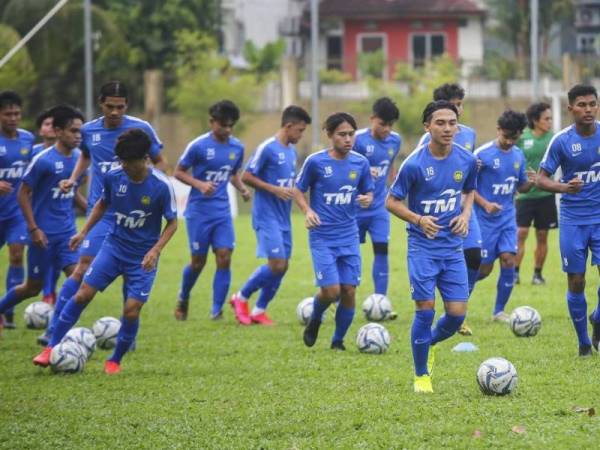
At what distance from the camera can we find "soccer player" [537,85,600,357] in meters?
11.3

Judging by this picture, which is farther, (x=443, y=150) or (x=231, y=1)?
(x=231, y=1)

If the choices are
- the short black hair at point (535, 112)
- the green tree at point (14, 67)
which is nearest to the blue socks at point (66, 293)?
the short black hair at point (535, 112)

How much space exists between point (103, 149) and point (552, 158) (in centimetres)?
435

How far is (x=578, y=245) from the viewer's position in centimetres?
1130

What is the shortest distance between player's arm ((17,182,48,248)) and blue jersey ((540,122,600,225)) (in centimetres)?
510

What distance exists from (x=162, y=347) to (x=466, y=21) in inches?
1866

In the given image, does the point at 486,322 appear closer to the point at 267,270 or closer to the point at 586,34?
the point at 267,270

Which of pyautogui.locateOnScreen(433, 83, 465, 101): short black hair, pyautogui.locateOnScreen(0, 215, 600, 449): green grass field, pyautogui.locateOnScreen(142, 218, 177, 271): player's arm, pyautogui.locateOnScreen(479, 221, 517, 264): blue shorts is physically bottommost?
pyautogui.locateOnScreen(0, 215, 600, 449): green grass field

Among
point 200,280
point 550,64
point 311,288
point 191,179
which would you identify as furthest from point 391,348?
point 550,64

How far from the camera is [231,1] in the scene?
6253cm

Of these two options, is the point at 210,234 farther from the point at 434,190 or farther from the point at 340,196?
the point at 434,190

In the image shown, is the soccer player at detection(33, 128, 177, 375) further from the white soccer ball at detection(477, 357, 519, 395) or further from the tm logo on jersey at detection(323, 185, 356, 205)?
the white soccer ball at detection(477, 357, 519, 395)

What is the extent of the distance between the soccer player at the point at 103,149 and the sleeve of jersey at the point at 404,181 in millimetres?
3071

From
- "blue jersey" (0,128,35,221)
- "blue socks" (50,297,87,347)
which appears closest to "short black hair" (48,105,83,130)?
"blue jersey" (0,128,35,221)
